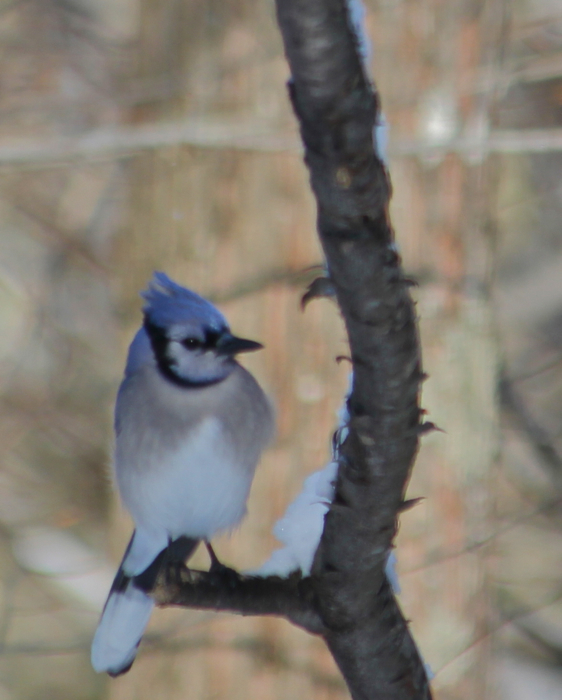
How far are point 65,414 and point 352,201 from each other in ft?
6.49

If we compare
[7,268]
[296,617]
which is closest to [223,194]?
[296,617]

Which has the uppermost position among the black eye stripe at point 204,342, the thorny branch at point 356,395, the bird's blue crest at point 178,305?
the bird's blue crest at point 178,305

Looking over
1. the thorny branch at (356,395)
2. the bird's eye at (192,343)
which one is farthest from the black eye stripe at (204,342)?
A: the thorny branch at (356,395)

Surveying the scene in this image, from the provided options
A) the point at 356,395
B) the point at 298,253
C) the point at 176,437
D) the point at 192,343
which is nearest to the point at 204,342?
the point at 192,343

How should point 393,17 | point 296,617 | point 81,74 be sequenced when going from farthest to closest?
point 81,74 → point 393,17 → point 296,617

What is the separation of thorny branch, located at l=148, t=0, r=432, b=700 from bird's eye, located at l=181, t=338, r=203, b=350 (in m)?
0.36

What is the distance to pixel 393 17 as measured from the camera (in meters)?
1.50

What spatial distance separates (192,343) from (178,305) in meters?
0.06

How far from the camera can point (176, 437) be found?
3.89ft

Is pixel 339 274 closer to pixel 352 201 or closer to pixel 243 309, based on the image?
pixel 352 201

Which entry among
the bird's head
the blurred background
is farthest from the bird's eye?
the blurred background

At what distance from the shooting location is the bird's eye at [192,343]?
1.14 m

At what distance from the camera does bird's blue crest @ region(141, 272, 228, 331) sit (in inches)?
43.1

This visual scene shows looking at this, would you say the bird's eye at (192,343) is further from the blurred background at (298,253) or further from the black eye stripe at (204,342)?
the blurred background at (298,253)
